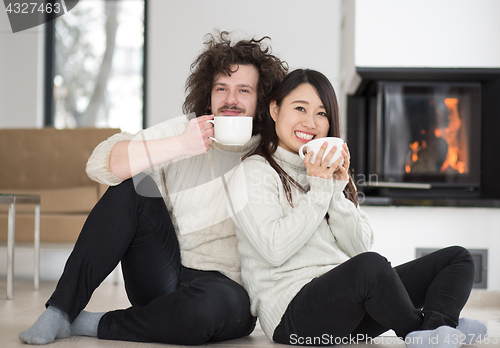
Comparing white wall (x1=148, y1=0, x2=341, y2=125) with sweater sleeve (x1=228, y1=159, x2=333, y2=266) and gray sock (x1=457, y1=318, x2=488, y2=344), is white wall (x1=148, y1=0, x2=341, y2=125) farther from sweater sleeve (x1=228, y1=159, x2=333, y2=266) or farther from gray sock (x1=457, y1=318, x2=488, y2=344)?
gray sock (x1=457, y1=318, x2=488, y2=344)

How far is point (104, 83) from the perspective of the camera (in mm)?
4051

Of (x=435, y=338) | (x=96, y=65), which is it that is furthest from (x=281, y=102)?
(x=96, y=65)

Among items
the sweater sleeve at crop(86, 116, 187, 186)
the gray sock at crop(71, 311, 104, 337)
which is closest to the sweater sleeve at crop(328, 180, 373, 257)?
the sweater sleeve at crop(86, 116, 187, 186)

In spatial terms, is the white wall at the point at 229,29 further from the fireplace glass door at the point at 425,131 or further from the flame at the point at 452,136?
the flame at the point at 452,136

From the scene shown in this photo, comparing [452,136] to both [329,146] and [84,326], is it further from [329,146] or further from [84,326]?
[84,326]

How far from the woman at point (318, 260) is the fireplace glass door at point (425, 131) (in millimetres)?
1370

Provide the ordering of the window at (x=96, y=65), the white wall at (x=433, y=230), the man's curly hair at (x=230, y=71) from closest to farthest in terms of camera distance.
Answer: the man's curly hair at (x=230, y=71) < the white wall at (x=433, y=230) < the window at (x=96, y=65)

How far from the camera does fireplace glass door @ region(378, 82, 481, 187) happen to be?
2.65 metres

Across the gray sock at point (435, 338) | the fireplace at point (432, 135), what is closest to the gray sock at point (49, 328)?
the gray sock at point (435, 338)

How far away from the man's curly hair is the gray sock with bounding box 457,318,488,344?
738 millimetres

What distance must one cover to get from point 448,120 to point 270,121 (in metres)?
1.56

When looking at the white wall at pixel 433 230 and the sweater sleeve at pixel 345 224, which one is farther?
the white wall at pixel 433 230

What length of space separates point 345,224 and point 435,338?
331 millimetres

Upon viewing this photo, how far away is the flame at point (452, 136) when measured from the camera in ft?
8.70
